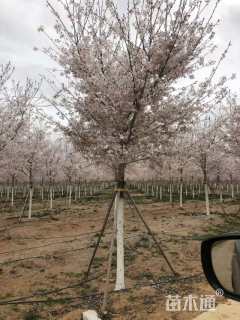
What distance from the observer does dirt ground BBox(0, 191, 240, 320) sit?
812cm

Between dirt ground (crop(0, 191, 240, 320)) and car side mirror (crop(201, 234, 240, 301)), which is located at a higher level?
car side mirror (crop(201, 234, 240, 301))

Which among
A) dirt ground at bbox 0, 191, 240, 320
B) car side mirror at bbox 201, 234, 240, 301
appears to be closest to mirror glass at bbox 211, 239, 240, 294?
car side mirror at bbox 201, 234, 240, 301

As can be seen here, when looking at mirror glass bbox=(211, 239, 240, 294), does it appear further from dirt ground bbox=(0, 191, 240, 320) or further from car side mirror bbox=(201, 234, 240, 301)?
dirt ground bbox=(0, 191, 240, 320)

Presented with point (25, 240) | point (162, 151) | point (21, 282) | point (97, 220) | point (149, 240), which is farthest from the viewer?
point (97, 220)

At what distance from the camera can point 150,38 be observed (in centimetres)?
881

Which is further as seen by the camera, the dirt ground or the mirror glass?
A: the dirt ground

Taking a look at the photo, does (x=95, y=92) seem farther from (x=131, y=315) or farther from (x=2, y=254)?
(x=2, y=254)

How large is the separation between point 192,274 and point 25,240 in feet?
27.9

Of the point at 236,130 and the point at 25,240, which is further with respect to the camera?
the point at 236,130

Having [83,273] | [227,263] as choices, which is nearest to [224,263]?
[227,263]

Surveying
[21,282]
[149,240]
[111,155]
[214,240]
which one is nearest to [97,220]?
[149,240]

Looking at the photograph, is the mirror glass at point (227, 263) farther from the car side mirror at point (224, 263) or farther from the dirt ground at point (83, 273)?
the dirt ground at point (83, 273)

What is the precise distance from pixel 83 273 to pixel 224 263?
8952mm

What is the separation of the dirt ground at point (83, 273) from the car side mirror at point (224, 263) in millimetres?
2456
